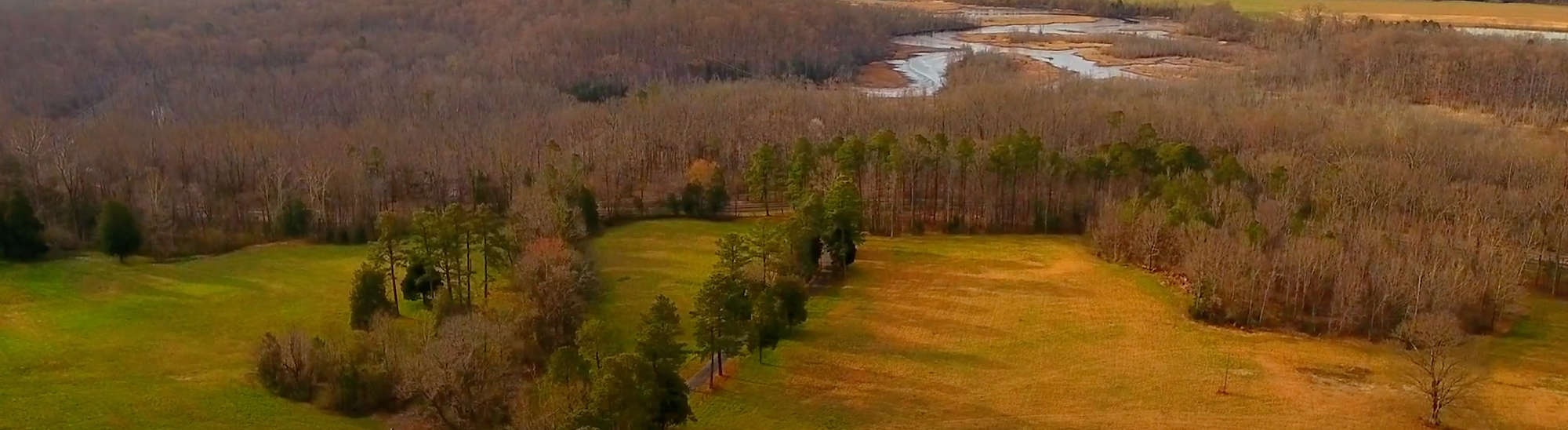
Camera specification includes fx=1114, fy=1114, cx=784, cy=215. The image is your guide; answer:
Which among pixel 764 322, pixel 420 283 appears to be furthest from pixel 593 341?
pixel 420 283

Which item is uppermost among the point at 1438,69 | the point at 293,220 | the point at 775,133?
the point at 1438,69

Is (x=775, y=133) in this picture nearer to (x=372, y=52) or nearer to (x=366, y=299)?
(x=366, y=299)

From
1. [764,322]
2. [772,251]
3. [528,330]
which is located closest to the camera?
[528,330]

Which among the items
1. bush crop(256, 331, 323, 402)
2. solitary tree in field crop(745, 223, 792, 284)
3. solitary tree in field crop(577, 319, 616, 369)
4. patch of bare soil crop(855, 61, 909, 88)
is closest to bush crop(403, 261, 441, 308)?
bush crop(256, 331, 323, 402)

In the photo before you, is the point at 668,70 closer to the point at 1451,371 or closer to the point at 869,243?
the point at 869,243

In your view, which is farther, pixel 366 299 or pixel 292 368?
pixel 366 299

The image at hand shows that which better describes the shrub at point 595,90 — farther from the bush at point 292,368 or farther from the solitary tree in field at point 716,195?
the bush at point 292,368

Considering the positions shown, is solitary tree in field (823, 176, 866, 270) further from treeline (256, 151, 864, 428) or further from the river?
the river
